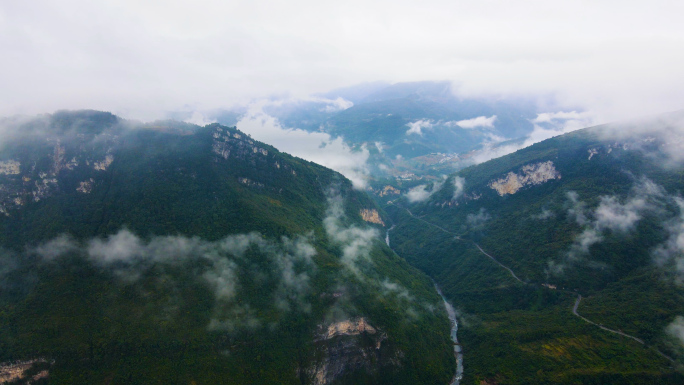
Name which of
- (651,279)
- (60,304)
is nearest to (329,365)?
(60,304)

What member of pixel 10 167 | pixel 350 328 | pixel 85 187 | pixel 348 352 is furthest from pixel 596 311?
pixel 10 167

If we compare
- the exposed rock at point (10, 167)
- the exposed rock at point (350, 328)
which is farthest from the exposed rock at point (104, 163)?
the exposed rock at point (350, 328)

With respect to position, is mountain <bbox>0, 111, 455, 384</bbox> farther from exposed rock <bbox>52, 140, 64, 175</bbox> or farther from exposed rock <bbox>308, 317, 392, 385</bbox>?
exposed rock <bbox>52, 140, 64, 175</bbox>

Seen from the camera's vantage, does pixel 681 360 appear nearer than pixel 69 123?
Yes

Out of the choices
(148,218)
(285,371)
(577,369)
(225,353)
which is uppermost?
(148,218)

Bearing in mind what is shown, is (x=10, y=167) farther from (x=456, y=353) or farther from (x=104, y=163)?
(x=456, y=353)

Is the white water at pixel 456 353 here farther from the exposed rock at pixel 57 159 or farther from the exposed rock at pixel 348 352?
the exposed rock at pixel 57 159

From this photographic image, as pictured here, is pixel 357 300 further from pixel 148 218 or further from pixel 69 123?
pixel 69 123
